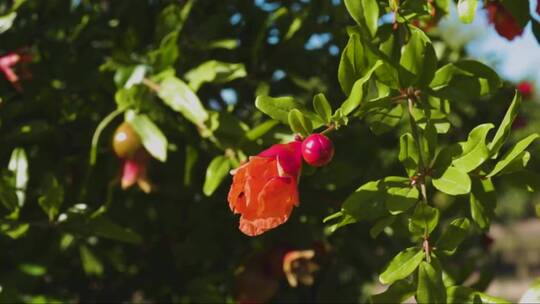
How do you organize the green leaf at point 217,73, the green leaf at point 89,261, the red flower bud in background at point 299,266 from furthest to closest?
the green leaf at point 89,261 → the red flower bud in background at point 299,266 → the green leaf at point 217,73

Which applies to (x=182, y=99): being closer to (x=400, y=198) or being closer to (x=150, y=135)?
(x=150, y=135)

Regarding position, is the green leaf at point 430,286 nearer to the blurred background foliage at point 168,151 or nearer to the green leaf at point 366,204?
the green leaf at point 366,204

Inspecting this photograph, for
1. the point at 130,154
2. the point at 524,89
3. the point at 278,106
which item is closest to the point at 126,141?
the point at 130,154

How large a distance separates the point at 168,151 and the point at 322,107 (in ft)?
1.83

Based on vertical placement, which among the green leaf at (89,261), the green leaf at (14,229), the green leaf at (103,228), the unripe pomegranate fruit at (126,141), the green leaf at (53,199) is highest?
the unripe pomegranate fruit at (126,141)

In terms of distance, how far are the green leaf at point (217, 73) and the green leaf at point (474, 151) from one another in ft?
1.37

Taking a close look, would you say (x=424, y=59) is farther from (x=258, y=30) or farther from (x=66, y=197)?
(x=66, y=197)

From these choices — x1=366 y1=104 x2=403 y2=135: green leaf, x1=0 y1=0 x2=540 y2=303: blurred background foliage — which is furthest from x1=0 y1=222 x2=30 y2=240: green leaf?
x1=366 y1=104 x2=403 y2=135: green leaf

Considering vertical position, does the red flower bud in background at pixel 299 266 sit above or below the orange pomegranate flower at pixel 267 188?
below

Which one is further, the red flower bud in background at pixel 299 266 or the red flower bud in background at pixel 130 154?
the red flower bud in background at pixel 299 266

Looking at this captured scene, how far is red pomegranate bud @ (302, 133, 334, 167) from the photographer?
2.48 ft

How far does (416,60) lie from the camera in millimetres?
837

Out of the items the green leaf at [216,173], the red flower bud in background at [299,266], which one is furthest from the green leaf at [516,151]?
the red flower bud in background at [299,266]

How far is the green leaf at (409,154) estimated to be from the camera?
2.60ft
